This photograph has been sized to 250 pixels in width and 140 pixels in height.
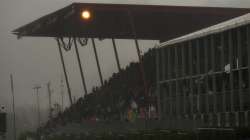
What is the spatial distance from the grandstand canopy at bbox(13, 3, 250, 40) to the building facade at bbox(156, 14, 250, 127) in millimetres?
9797

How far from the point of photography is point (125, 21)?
53.8 m

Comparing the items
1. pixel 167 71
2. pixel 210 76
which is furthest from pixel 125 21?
pixel 210 76

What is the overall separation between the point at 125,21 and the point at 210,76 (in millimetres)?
20620

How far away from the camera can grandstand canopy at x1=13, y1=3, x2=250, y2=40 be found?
1938 inches

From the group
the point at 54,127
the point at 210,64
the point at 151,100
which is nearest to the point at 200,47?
the point at 210,64

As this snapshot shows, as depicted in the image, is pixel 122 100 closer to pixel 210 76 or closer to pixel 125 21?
pixel 125 21

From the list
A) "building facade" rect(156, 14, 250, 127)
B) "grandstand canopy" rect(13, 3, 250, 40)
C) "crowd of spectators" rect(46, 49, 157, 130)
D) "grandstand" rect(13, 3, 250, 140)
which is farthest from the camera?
"grandstand canopy" rect(13, 3, 250, 40)

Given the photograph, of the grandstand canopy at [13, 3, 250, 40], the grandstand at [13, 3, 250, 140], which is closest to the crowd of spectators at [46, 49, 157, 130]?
the grandstand at [13, 3, 250, 140]

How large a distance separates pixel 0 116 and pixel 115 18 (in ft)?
69.6

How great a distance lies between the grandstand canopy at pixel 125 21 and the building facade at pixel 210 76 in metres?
9.80

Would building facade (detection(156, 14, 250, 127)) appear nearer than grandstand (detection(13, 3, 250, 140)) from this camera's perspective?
Yes

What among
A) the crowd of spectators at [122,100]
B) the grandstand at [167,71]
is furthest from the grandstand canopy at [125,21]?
the crowd of spectators at [122,100]

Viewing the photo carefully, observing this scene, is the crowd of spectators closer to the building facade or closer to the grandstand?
the grandstand

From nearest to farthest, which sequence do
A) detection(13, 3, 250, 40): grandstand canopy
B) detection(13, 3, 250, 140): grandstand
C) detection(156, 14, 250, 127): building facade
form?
detection(156, 14, 250, 127): building facade < detection(13, 3, 250, 140): grandstand < detection(13, 3, 250, 40): grandstand canopy
